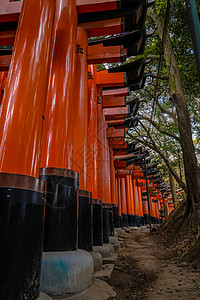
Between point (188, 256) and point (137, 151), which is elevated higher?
point (137, 151)

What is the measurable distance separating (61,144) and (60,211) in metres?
0.86

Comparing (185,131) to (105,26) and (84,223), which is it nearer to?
(105,26)

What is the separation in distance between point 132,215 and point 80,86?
14.4m

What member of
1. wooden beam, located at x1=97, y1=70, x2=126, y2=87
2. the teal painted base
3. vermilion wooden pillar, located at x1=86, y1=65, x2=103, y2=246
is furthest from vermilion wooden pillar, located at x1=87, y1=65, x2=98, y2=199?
the teal painted base

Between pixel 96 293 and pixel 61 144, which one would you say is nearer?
pixel 96 293

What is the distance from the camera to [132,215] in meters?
16.9

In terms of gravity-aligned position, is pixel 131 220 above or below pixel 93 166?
below

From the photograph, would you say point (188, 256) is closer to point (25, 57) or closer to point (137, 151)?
point (25, 57)

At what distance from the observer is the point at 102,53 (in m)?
4.80

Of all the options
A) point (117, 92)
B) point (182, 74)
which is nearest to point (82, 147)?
point (117, 92)

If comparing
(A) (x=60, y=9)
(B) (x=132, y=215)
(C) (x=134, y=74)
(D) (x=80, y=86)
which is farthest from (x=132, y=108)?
(B) (x=132, y=215)

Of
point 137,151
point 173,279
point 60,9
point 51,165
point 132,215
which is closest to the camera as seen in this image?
point 51,165

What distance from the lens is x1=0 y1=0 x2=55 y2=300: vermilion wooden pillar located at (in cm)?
161

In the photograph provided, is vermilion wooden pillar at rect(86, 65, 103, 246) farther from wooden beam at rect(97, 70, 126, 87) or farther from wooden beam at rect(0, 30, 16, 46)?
wooden beam at rect(0, 30, 16, 46)
